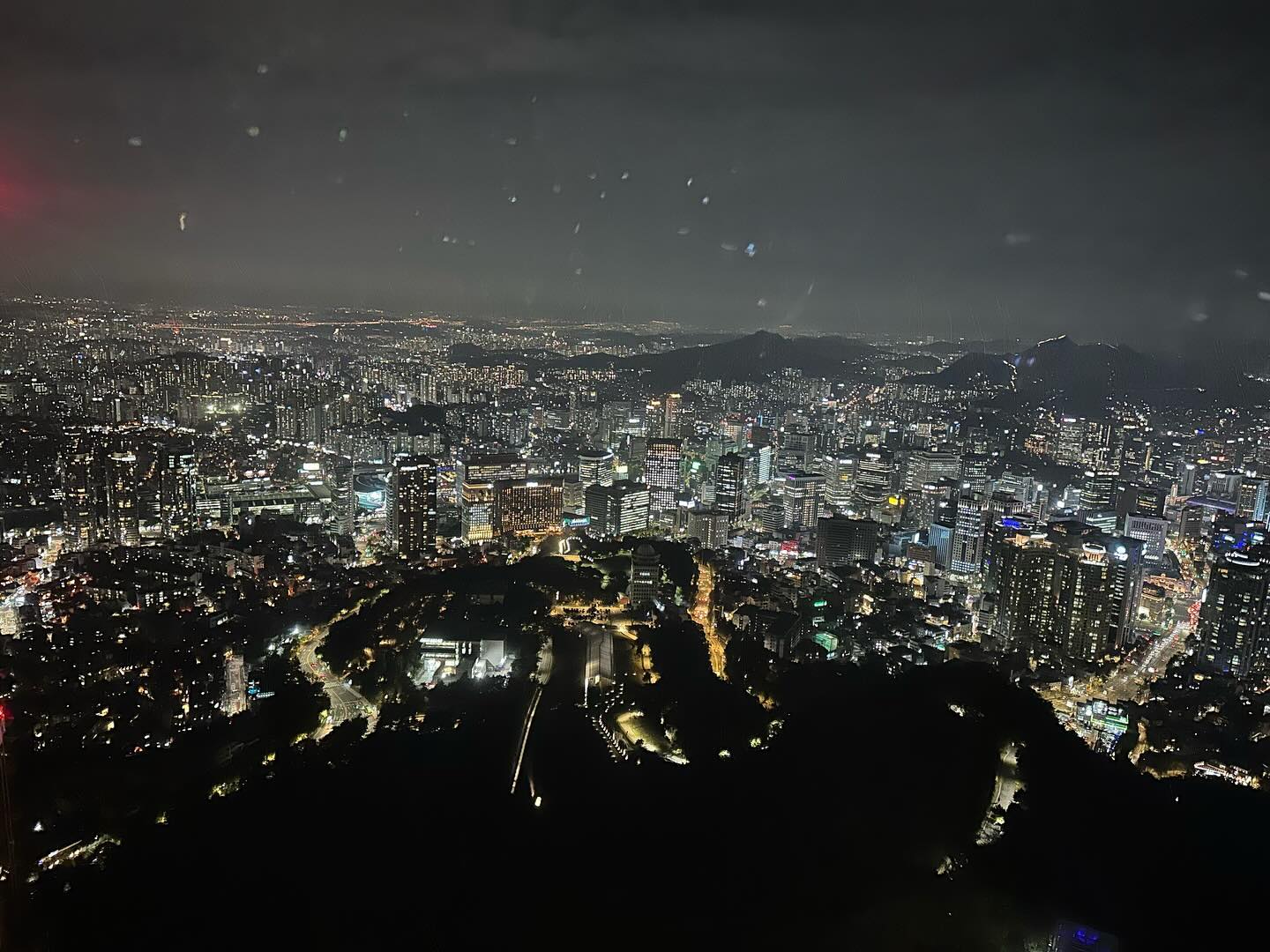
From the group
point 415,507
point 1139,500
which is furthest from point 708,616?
point 1139,500

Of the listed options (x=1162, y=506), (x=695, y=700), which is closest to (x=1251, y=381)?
(x=1162, y=506)

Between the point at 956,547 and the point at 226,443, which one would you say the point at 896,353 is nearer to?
the point at 956,547

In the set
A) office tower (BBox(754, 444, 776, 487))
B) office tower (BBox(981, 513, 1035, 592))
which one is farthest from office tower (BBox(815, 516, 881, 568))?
office tower (BBox(754, 444, 776, 487))

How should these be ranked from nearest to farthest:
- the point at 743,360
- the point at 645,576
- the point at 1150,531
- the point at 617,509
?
the point at 645,576, the point at 1150,531, the point at 617,509, the point at 743,360

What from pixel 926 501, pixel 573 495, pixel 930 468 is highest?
Answer: pixel 930 468

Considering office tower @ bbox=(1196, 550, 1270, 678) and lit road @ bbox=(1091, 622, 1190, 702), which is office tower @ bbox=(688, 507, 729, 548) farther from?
office tower @ bbox=(1196, 550, 1270, 678)

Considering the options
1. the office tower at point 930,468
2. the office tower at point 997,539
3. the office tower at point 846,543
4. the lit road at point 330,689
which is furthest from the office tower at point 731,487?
the lit road at point 330,689

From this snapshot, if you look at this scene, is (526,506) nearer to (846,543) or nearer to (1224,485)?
(846,543)
